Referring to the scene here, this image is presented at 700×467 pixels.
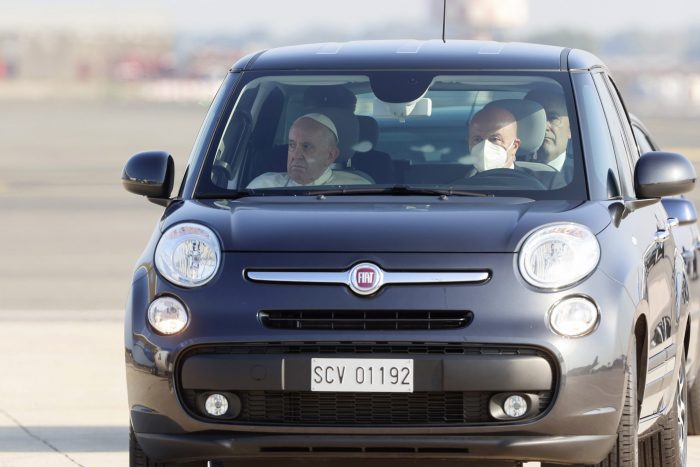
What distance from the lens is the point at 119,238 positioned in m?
20.9

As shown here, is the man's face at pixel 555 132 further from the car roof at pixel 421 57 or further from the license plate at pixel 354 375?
the license plate at pixel 354 375

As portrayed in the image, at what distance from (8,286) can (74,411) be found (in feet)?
22.9

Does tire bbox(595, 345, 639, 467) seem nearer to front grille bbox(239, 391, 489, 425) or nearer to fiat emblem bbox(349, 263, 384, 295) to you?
front grille bbox(239, 391, 489, 425)

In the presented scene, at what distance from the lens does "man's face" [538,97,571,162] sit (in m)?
6.49

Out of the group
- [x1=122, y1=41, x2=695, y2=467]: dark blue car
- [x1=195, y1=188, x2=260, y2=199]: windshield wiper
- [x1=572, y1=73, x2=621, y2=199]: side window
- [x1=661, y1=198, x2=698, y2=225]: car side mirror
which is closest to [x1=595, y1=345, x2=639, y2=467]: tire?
[x1=122, y1=41, x2=695, y2=467]: dark blue car

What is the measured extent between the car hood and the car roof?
800 mm

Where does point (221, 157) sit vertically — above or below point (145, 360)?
above

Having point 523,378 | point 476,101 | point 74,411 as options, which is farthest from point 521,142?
point 74,411

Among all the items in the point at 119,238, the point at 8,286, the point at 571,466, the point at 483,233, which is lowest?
the point at 571,466

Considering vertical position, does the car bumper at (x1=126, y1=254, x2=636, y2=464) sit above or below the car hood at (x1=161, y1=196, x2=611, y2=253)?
below

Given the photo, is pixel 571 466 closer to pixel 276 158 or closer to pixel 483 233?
pixel 483 233

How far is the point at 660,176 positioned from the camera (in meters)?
6.34

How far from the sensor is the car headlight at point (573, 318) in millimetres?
5570

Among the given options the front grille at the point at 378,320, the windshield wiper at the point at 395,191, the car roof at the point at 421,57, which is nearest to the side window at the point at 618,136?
the car roof at the point at 421,57
